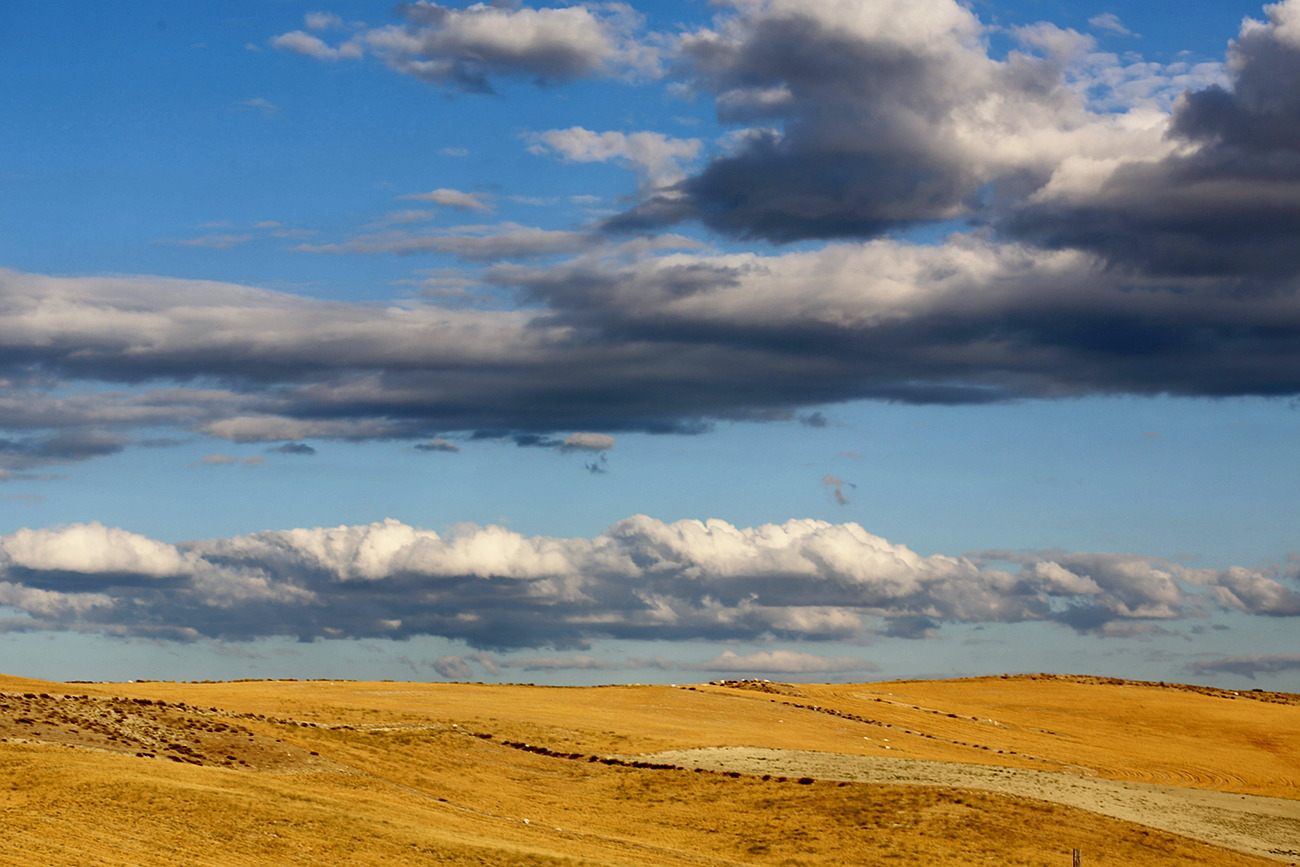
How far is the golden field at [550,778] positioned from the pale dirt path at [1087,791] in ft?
1.34

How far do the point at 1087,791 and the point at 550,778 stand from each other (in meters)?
23.4

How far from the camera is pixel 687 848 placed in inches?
1911

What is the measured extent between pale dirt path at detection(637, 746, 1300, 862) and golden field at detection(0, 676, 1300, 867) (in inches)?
16.1

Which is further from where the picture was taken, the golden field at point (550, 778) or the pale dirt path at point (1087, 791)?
the pale dirt path at point (1087, 791)

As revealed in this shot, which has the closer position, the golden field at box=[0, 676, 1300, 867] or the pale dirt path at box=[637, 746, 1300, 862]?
the golden field at box=[0, 676, 1300, 867]

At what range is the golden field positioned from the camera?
1570 inches

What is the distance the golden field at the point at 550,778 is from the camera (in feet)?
131

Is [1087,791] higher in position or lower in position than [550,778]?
higher

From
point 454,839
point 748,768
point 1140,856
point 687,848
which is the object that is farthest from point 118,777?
point 1140,856

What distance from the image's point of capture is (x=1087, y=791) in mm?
60000

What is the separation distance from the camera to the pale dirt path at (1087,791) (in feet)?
183

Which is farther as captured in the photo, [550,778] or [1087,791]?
[1087,791]

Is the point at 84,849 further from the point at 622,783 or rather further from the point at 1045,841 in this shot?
the point at 1045,841

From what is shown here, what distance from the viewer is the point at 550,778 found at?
58625 mm
